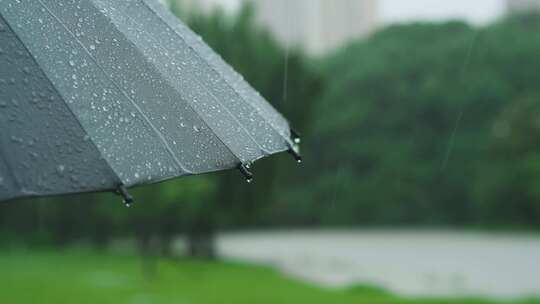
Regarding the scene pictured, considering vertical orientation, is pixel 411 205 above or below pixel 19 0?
below

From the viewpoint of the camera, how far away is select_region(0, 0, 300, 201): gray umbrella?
3.48 ft

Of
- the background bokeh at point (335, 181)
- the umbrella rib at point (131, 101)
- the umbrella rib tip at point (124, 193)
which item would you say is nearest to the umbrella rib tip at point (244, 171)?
the umbrella rib at point (131, 101)

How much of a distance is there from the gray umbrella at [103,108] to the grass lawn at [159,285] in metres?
6.49

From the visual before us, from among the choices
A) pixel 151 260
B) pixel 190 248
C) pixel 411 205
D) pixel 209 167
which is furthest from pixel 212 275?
pixel 209 167

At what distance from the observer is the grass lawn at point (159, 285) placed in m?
9.10

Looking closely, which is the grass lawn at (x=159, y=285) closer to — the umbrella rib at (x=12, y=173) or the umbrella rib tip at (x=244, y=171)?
the umbrella rib tip at (x=244, y=171)

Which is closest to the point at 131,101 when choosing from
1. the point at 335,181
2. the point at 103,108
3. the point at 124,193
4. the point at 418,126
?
the point at 103,108

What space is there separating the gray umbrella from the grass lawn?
649 centimetres

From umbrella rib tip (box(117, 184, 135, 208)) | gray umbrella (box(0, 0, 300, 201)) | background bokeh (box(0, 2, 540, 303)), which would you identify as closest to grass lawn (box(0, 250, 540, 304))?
background bokeh (box(0, 2, 540, 303))

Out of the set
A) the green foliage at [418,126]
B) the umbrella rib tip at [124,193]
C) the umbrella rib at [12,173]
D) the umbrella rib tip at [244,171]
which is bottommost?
the green foliage at [418,126]

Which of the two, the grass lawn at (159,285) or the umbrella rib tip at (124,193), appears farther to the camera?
the grass lawn at (159,285)

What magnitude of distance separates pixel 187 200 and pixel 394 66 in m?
11.1

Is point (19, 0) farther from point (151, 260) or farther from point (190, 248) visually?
point (190, 248)

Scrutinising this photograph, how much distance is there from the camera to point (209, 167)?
1.23m
